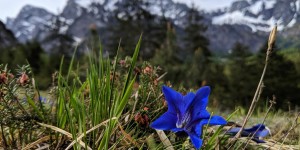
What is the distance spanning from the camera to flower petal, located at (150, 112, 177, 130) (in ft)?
3.19

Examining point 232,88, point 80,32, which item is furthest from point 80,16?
point 232,88

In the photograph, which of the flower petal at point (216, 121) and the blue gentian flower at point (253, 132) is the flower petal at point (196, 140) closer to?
the flower petal at point (216, 121)

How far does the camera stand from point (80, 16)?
575 ft

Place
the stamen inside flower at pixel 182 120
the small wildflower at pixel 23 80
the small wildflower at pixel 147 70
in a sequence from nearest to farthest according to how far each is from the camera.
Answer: the stamen inside flower at pixel 182 120 → the small wildflower at pixel 23 80 → the small wildflower at pixel 147 70

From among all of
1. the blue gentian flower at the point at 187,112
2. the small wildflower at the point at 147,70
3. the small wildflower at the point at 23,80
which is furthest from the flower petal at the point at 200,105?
the small wildflower at the point at 23,80

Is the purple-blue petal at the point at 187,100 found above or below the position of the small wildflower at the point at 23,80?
below

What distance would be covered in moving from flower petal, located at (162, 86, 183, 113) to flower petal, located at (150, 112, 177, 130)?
19mm

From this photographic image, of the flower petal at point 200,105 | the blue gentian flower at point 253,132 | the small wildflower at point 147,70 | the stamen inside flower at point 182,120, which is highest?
the small wildflower at point 147,70

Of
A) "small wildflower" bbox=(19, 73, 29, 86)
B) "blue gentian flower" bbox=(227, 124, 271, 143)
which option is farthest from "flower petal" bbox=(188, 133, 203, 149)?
"small wildflower" bbox=(19, 73, 29, 86)

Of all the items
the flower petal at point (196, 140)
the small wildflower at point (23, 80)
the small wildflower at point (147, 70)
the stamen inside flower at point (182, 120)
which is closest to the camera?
the flower petal at point (196, 140)

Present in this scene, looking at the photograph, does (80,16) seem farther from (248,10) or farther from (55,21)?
(55,21)

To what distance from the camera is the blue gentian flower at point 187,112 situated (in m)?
1.00

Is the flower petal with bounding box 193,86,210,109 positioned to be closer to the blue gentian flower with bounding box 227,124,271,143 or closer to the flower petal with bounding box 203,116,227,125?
the flower petal with bounding box 203,116,227,125

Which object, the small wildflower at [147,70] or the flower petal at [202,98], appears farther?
the small wildflower at [147,70]
